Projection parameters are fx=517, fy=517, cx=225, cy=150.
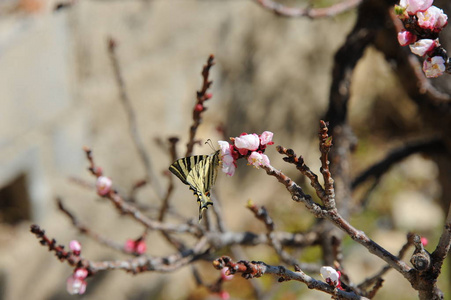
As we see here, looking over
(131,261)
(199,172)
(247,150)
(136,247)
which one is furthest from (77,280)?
(247,150)

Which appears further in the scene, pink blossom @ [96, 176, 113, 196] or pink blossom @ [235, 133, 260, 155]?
pink blossom @ [96, 176, 113, 196]

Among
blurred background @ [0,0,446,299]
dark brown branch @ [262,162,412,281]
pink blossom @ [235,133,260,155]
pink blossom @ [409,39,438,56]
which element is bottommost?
blurred background @ [0,0,446,299]

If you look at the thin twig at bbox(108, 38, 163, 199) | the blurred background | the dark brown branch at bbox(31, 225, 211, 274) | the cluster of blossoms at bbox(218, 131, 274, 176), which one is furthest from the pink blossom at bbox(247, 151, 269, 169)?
the blurred background

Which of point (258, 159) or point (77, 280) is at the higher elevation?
point (258, 159)

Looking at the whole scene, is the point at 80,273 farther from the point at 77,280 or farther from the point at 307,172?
the point at 307,172

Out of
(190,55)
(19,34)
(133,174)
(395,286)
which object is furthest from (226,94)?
(395,286)

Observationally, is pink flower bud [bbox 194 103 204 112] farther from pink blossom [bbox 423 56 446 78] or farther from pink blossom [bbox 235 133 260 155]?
pink blossom [bbox 423 56 446 78]

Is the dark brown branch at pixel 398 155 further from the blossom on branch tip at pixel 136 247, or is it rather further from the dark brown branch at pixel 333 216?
the dark brown branch at pixel 333 216
